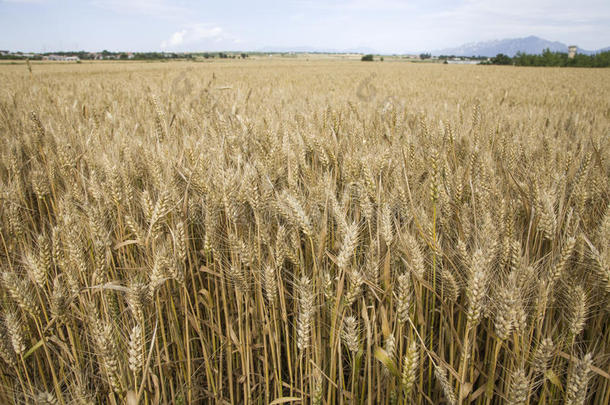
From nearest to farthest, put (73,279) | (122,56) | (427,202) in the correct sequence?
(73,279) < (427,202) < (122,56)

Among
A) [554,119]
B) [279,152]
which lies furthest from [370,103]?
[279,152]

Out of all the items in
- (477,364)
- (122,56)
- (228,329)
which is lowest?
(477,364)

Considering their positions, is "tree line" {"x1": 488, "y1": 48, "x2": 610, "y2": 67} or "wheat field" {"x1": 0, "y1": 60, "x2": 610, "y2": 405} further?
"tree line" {"x1": 488, "y1": 48, "x2": 610, "y2": 67}

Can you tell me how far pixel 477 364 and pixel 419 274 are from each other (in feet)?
1.54

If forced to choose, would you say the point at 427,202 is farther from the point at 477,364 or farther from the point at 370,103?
the point at 370,103

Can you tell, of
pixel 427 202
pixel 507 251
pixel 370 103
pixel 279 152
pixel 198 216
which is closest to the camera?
pixel 507 251

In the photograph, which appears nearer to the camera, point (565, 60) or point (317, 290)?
point (317, 290)

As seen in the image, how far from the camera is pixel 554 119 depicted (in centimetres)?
377

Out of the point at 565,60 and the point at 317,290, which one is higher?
the point at 565,60

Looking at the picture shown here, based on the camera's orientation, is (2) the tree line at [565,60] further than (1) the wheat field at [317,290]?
Yes

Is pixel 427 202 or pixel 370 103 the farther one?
pixel 370 103

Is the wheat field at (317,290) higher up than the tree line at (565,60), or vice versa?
the tree line at (565,60)

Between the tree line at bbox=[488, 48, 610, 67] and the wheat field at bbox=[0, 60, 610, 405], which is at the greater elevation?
the tree line at bbox=[488, 48, 610, 67]

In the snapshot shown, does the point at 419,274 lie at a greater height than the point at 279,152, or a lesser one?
lesser
